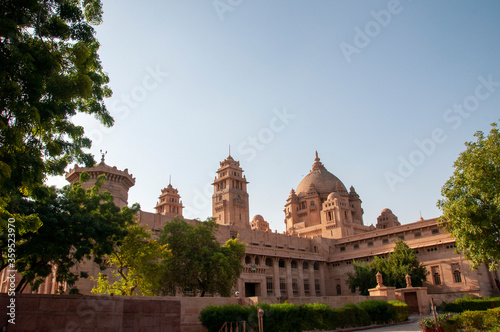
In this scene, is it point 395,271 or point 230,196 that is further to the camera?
point 230,196

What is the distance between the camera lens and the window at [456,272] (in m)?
46.6

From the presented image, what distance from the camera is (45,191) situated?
13.8 metres

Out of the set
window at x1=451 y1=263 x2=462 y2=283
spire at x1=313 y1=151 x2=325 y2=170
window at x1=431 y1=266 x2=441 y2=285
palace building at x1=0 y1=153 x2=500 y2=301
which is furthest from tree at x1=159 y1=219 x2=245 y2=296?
spire at x1=313 y1=151 x2=325 y2=170

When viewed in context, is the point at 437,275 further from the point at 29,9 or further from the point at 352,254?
the point at 29,9

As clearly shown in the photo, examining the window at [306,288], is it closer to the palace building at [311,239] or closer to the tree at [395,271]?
the palace building at [311,239]

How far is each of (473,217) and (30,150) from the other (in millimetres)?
26076

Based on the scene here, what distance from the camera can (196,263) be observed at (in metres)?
32.2

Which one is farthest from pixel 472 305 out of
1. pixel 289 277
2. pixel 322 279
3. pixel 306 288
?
pixel 322 279

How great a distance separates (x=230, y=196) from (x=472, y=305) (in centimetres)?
4486

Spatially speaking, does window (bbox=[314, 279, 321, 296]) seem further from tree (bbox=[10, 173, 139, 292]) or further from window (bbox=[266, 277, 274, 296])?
tree (bbox=[10, 173, 139, 292])

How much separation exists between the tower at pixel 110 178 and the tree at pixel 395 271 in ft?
98.6

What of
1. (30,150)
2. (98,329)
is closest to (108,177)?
(98,329)

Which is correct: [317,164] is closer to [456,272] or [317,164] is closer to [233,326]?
[456,272]

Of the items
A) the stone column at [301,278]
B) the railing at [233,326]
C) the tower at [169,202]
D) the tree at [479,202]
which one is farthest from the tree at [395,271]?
the tower at [169,202]
